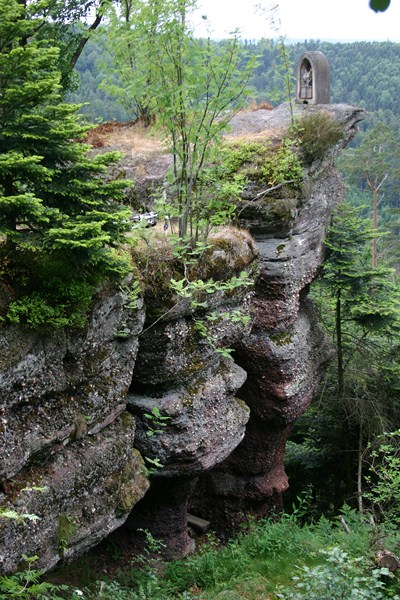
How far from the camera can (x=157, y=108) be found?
9.18 meters

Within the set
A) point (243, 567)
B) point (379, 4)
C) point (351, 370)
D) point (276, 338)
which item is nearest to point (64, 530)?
point (243, 567)

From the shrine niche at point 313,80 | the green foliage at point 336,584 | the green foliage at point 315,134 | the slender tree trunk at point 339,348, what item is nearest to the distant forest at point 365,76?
the shrine niche at point 313,80

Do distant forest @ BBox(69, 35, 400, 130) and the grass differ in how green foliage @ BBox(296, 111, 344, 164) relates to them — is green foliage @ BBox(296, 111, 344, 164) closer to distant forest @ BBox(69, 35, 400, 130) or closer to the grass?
the grass

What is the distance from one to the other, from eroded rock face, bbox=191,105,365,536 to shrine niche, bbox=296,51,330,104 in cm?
45

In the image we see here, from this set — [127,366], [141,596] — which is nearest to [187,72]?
[127,366]

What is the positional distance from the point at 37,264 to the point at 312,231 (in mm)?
8016

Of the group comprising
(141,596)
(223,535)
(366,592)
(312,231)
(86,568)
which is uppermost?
(312,231)

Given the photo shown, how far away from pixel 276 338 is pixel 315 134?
4351mm

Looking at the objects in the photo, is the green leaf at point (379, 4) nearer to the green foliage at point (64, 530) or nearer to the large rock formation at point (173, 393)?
the large rock formation at point (173, 393)

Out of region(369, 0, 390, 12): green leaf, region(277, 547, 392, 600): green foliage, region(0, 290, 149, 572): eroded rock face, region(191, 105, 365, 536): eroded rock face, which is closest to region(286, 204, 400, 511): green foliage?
region(191, 105, 365, 536): eroded rock face

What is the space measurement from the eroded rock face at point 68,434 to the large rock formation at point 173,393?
0.7 inches

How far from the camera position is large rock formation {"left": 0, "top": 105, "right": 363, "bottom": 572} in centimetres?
705

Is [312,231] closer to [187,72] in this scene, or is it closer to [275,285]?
[275,285]

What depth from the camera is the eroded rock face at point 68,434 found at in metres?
6.70
